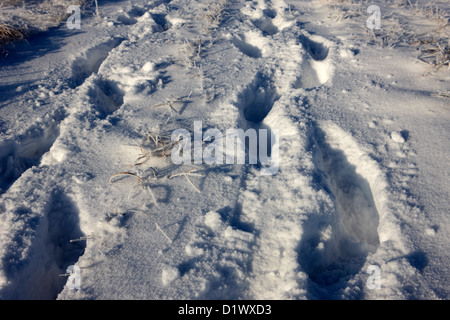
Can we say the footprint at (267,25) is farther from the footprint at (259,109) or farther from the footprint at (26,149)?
the footprint at (26,149)

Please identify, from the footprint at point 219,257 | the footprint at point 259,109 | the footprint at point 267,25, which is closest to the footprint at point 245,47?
the footprint at point 267,25

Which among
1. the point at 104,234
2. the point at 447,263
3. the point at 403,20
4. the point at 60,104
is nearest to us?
the point at 447,263

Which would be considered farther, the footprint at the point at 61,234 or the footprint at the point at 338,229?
the footprint at the point at 61,234

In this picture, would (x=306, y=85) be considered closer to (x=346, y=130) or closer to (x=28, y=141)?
(x=346, y=130)

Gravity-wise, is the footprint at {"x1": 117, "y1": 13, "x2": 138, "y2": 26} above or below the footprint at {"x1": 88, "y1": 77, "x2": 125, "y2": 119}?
above

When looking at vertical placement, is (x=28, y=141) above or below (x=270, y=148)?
above

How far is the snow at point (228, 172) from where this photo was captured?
1.52 m

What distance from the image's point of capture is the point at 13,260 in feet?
5.16

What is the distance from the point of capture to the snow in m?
1.52

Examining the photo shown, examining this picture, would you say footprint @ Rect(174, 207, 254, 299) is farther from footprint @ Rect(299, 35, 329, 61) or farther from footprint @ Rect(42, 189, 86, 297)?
footprint @ Rect(299, 35, 329, 61)

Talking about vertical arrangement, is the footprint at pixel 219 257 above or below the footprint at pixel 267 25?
below

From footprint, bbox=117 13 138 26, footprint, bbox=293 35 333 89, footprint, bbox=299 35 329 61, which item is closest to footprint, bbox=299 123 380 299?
footprint, bbox=293 35 333 89
